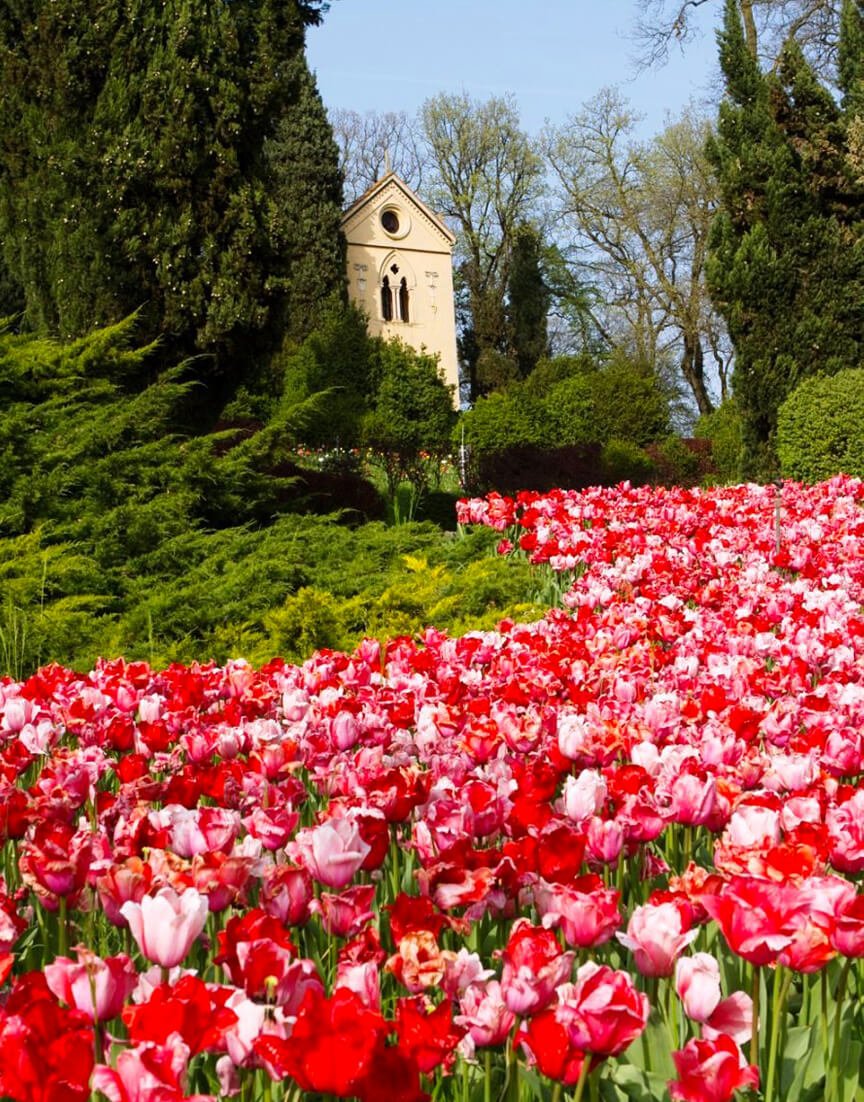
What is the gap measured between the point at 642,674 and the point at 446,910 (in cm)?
181

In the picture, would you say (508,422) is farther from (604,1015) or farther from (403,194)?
(604,1015)

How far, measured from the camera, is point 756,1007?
4.34 feet

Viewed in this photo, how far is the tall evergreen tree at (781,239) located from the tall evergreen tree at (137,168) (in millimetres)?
7663

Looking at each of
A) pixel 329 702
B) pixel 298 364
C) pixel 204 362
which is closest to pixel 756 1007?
pixel 329 702

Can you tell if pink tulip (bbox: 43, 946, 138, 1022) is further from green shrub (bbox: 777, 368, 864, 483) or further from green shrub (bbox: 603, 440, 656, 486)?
green shrub (bbox: 603, 440, 656, 486)

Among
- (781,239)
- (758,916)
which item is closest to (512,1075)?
(758,916)

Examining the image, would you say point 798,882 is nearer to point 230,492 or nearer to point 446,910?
point 446,910

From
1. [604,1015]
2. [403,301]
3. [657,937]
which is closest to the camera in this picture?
[604,1015]

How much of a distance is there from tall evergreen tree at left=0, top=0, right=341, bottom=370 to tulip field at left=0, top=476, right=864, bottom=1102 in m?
7.62

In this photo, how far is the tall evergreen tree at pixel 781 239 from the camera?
15.9m

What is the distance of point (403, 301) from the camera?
4219 centimetres

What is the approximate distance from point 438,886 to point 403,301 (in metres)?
41.7

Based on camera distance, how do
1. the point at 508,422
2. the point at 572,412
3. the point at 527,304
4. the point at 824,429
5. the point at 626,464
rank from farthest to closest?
the point at 527,304, the point at 572,412, the point at 508,422, the point at 626,464, the point at 824,429

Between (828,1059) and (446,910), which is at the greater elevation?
(446,910)
